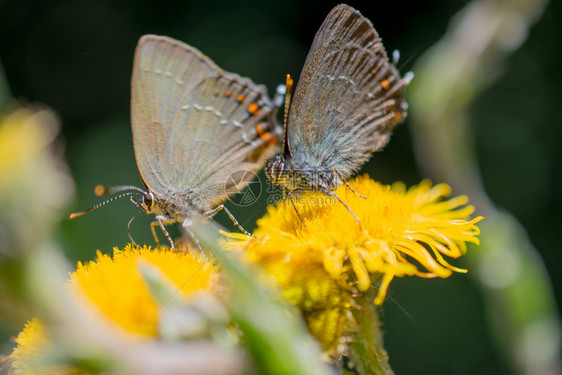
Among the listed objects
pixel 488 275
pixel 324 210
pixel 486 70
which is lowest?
pixel 488 275

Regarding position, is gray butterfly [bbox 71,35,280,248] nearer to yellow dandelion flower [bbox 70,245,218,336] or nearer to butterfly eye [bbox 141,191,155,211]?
butterfly eye [bbox 141,191,155,211]

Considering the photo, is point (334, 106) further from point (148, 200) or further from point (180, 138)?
point (148, 200)

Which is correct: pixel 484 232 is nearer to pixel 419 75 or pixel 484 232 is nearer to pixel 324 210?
pixel 419 75

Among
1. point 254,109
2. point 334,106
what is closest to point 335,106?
point 334,106

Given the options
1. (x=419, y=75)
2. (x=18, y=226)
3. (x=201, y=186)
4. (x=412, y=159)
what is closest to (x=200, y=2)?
(x=412, y=159)

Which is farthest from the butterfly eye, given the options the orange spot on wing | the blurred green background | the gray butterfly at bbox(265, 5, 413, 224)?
the blurred green background
